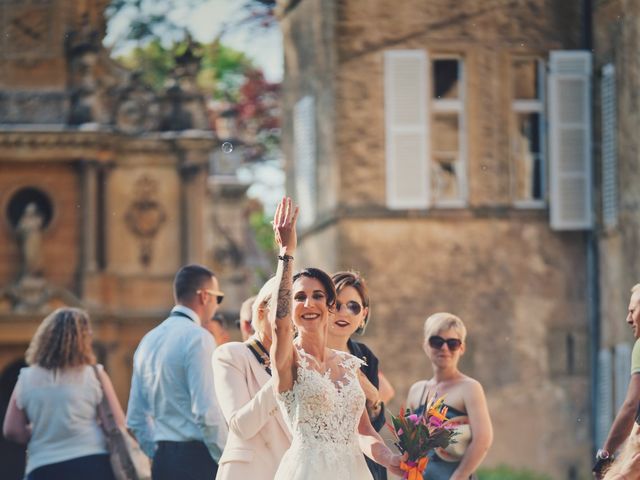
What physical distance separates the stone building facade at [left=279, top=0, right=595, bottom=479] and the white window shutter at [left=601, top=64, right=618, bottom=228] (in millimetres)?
775

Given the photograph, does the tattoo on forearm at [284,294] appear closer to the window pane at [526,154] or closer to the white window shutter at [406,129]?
the white window shutter at [406,129]

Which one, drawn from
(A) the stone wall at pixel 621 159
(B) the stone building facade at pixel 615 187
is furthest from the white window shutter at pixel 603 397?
(A) the stone wall at pixel 621 159

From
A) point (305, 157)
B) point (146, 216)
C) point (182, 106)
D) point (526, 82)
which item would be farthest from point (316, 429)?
point (182, 106)

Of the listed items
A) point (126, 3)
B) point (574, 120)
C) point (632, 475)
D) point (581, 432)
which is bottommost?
point (581, 432)

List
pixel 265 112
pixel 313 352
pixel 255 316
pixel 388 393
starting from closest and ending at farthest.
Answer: pixel 313 352 < pixel 255 316 < pixel 388 393 < pixel 265 112

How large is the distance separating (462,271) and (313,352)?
17.9m

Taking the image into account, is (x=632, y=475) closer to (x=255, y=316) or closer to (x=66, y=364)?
(x=255, y=316)

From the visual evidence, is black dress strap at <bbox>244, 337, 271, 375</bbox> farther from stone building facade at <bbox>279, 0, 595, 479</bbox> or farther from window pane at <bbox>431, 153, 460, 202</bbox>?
window pane at <bbox>431, 153, 460, 202</bbox>

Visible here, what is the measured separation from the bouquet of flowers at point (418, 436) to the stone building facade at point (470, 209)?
661 inches

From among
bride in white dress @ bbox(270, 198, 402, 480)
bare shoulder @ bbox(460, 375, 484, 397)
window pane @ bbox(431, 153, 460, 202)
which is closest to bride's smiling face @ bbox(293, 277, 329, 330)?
bride in white dress @ bbox(270, 198, 402, 480)

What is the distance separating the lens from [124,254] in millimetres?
44188

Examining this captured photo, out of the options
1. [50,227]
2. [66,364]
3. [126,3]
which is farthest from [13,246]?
[66,364]

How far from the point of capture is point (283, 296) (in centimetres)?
923

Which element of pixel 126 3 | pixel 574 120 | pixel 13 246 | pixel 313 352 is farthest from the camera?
pixel 13 246
